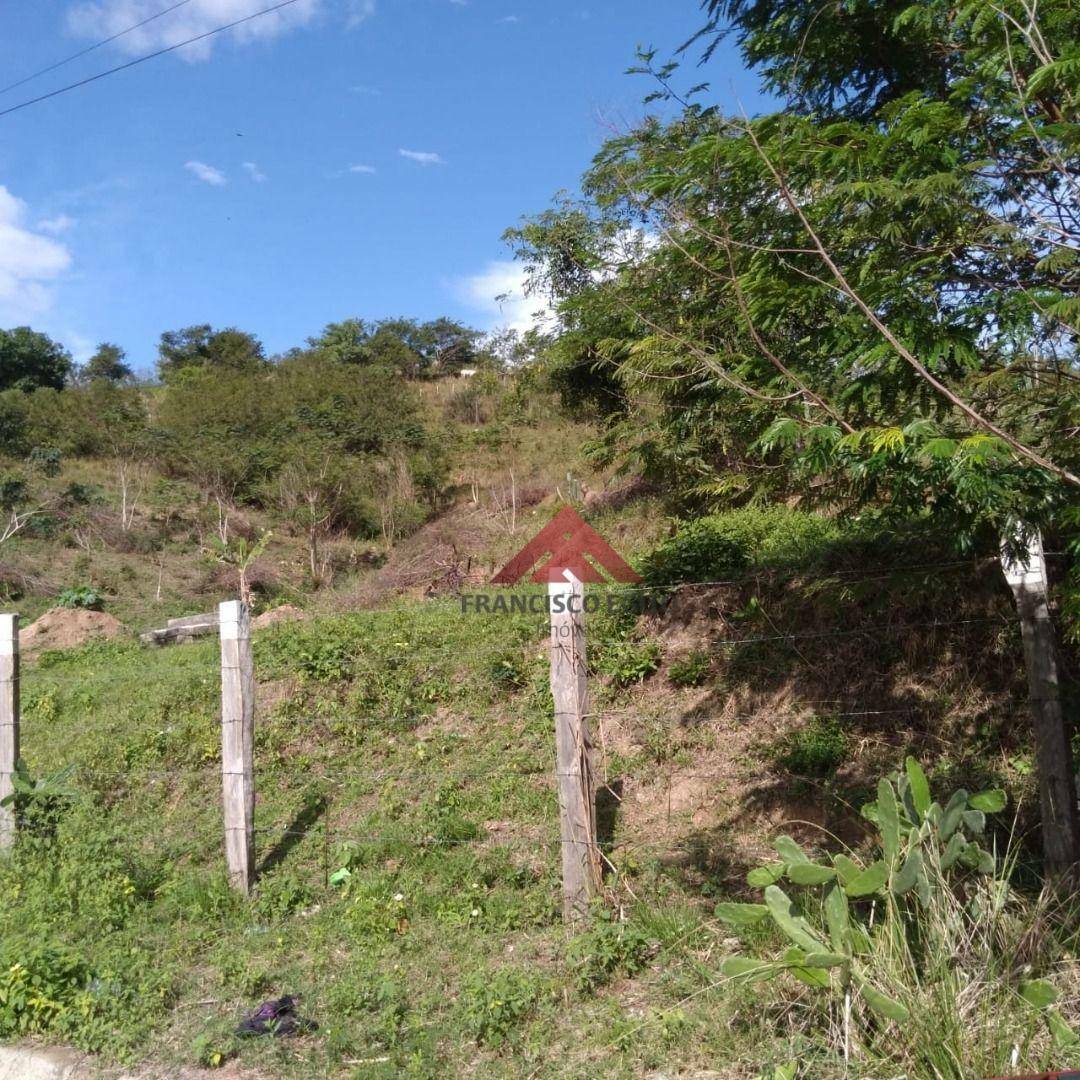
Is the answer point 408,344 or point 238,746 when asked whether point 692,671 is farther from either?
point 408,344

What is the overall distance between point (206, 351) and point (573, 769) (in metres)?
39.4

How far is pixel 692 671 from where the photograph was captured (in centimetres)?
700

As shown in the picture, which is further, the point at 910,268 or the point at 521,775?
the point at 521,775

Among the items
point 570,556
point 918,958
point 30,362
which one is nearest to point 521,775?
Answer: point 918,958

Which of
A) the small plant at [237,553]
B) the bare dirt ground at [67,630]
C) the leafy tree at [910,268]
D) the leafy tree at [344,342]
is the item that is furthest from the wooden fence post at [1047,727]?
the leafy tree at [344,342]

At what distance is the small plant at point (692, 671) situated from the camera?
6988 millimetres

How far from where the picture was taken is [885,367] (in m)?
3.39

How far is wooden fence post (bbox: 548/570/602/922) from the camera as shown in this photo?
4.46 m

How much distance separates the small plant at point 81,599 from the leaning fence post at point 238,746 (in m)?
14.1

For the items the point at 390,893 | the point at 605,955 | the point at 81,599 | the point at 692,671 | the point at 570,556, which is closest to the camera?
the point at 605,955

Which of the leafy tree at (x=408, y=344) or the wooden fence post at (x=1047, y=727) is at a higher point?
the leafy tree at (x=408, y=344)

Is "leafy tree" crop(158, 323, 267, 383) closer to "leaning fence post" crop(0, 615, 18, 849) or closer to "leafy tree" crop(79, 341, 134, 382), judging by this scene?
"leafy tree" crop(79, 341, 134, 382)

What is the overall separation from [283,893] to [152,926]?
0.65 meters

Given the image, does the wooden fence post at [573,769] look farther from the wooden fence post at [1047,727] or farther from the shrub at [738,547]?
the shrub at [738,547]
